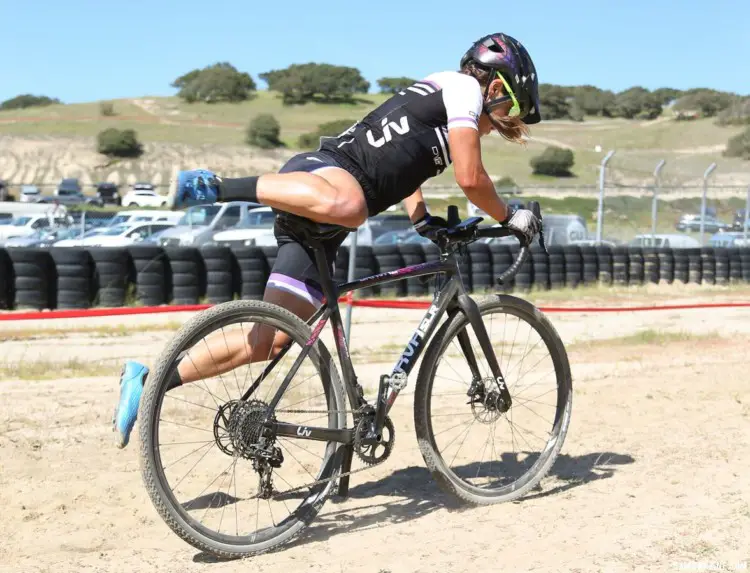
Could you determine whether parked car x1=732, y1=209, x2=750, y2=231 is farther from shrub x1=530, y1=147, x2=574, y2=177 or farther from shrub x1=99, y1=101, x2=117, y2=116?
shrub x1=99, y1=101, x2=117, y2=116

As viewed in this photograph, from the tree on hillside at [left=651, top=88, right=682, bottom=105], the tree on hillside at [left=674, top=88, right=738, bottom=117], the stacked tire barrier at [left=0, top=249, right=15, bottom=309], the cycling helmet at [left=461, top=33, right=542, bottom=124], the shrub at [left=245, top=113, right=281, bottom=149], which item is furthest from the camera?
the tree on hillside at [left=651, top=88, right=682, bottom=105]

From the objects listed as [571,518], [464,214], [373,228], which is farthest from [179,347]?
[464,214]

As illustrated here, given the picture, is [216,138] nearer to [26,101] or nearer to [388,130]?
[26,101]

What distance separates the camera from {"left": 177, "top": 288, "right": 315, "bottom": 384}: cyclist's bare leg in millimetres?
3775

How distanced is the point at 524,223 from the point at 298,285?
1.11 m

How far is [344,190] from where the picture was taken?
3.93m

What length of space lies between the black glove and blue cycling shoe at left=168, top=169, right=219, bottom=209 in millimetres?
1230

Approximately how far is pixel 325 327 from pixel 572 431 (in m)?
2.64

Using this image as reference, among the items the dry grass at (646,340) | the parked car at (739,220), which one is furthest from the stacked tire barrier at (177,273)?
the parked car at (739,220)

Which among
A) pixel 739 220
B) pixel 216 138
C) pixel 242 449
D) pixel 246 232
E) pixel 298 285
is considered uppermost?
pixel 216 138

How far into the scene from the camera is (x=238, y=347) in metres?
3.94

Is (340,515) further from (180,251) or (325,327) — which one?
(180,251)

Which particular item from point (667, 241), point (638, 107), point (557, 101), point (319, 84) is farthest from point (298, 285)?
point (638, 107)

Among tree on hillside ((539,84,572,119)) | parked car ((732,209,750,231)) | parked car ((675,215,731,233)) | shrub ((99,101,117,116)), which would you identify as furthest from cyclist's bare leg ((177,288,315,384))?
tree on hillside ((539,84,572,119))
